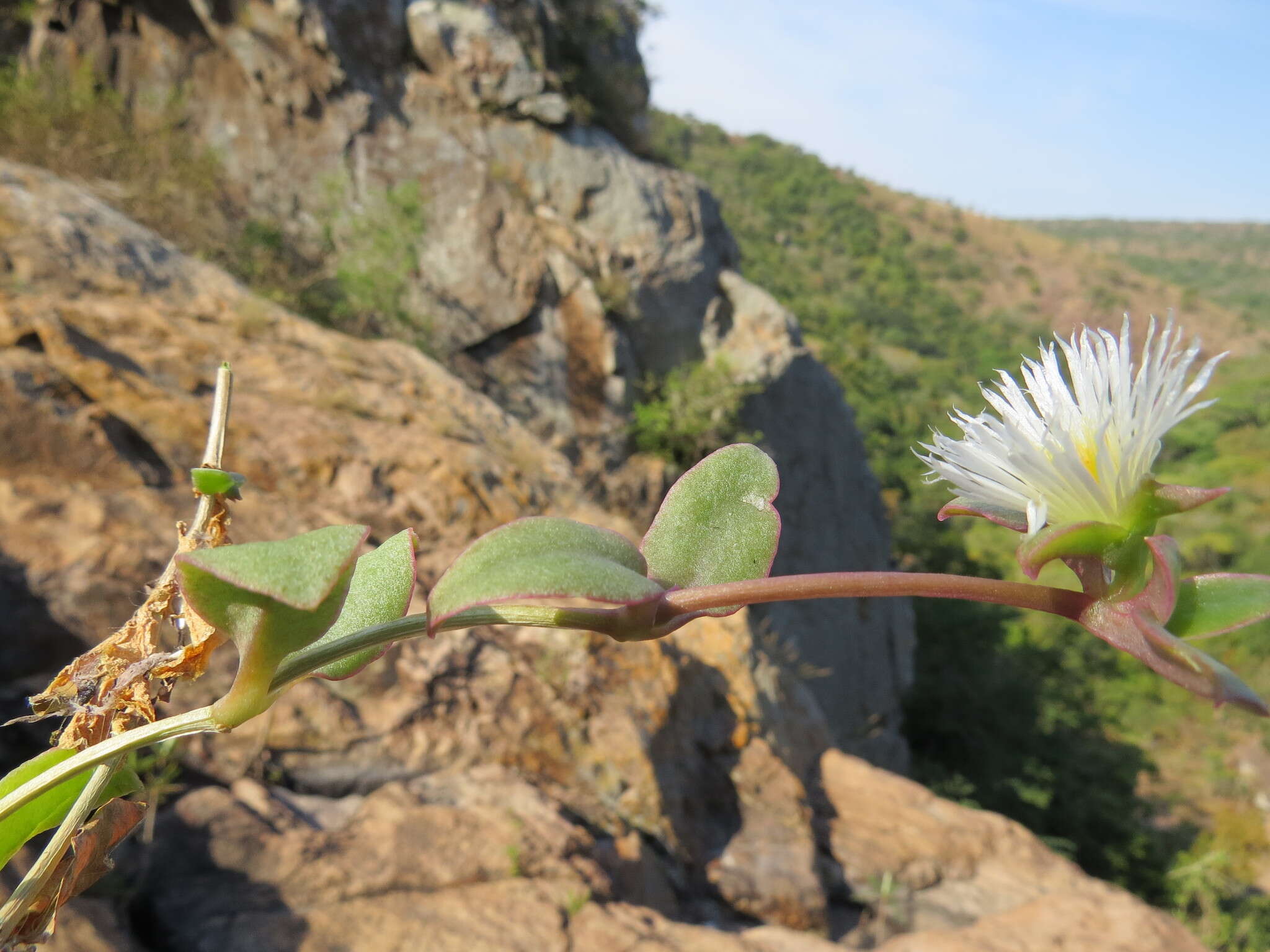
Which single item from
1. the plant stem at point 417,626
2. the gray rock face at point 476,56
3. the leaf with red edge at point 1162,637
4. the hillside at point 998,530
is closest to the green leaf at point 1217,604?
the leaf with red edge at point 1162,637

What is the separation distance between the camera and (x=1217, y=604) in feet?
1.13

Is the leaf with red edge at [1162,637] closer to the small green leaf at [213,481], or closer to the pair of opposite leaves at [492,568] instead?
the pair of opposite leaves at [492,568]

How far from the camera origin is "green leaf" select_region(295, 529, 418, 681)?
1.24ft

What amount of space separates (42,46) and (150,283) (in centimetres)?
483

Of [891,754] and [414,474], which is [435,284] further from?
[891,754]

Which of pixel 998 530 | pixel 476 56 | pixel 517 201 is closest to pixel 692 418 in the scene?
pixel 517 201

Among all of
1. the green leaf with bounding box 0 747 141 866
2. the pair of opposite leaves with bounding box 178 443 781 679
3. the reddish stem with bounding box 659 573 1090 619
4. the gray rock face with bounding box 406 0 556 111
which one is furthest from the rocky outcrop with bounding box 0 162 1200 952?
the gray rock face with bounding box 406 0 556 111

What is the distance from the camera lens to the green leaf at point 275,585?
269 millimetres

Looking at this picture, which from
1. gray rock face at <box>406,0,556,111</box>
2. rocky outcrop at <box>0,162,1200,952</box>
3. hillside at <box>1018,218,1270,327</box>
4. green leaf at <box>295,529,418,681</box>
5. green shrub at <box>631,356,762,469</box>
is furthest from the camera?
hillside at <box>1018,218,1270,327</box>

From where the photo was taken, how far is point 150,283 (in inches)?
114

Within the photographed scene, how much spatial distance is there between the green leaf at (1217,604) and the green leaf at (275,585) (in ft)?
1.09

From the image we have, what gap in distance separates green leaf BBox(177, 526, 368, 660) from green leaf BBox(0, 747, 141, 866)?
0.08 metres

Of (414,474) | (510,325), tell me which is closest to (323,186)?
(510,325)

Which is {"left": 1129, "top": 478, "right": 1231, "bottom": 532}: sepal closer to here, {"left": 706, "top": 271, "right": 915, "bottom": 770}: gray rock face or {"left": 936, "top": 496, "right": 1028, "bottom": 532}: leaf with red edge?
{"left": 936, "top": 496, "right": 1028, "bottom": 532}: leaf with red edge
